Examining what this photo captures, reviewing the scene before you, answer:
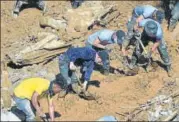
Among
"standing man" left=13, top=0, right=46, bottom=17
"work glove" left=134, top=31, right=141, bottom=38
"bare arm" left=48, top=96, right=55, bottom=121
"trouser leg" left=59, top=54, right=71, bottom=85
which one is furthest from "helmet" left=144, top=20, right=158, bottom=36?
"standing man" left=13, top=0, right=46, bottom=17

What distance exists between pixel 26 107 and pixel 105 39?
2.55m

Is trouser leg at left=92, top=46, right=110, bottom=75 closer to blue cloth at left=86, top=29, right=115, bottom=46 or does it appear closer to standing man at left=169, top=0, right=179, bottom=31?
blue cloth at left=86, top=29, right=115, bottom=46

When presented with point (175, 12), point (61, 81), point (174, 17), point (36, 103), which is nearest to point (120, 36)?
point (61, 81)

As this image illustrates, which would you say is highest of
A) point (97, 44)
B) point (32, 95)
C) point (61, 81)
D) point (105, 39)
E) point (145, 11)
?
point (145, 11)

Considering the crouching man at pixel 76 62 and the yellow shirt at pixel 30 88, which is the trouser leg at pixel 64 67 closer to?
the crouching man at pixel 76 62

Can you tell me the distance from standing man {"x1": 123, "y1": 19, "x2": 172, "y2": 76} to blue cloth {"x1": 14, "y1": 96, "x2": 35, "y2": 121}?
9.67ft

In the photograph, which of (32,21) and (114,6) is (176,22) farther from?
(32,21)

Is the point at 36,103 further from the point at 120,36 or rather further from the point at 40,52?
the point at 40,52

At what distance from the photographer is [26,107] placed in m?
10.8

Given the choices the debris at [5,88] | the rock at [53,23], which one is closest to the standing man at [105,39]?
the debris at [5,88]

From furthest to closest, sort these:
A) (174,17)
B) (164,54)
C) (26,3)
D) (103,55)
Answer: (26,3), (174,17), (164,54), (103,55)

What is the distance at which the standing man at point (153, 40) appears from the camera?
1237cm

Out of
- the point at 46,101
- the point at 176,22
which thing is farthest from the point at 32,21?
the point at 46,101

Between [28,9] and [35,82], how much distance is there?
6.13 metres
